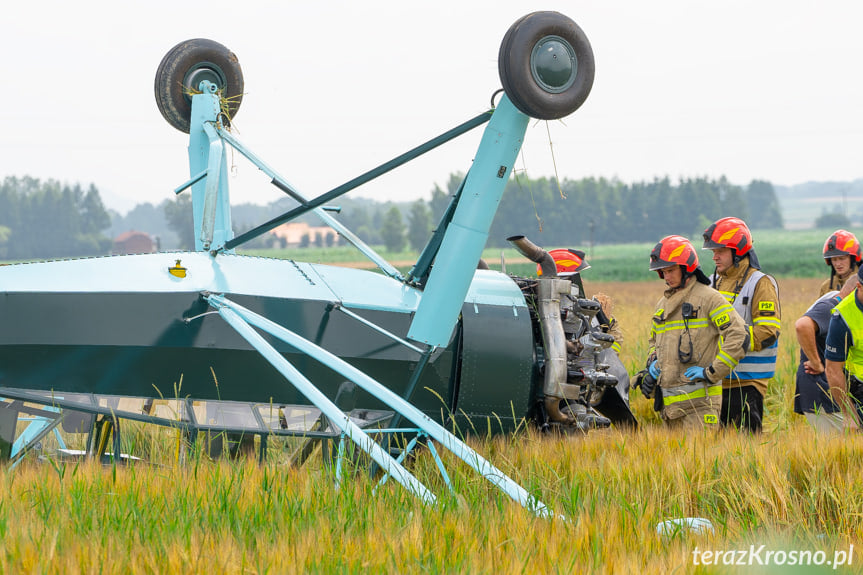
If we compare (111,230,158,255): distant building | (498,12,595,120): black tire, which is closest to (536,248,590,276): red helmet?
(498,12,595,120): black tire

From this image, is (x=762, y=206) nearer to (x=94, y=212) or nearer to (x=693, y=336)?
(x=94, y=212)

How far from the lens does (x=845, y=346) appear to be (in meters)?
5.39

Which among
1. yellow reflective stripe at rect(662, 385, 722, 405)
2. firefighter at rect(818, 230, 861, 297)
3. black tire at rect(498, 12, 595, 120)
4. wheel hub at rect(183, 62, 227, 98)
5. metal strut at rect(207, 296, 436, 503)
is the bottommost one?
yellow reflective stripe at rect(662, 385, 722, 405)

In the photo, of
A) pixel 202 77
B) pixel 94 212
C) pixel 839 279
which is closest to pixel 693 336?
pixel 839 279

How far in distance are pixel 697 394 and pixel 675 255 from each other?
1.07m

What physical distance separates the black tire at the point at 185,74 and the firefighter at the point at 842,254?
5267 millimetres

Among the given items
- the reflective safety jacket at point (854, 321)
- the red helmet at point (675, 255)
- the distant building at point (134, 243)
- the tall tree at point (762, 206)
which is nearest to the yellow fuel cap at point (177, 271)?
the red helmet at point (675, 255)

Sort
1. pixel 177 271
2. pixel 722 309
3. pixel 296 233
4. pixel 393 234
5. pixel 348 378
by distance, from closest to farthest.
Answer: pixel 348 378 < pixel 177 271 < pixel 722 309 < pixel 393 234 < pixel 296 233

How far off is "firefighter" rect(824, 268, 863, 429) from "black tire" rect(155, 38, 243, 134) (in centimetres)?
496

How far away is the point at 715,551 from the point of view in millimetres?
3324

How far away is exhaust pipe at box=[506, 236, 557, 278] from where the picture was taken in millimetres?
5371

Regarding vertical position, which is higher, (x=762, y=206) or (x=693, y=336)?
(x=762, y=206)

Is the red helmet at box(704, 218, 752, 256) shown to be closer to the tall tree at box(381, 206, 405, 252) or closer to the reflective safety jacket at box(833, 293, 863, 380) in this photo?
the reflective safety jacket at box(833, 293, 863, 380)

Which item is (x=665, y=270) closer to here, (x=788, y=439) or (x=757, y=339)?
(x=757, y=339)
